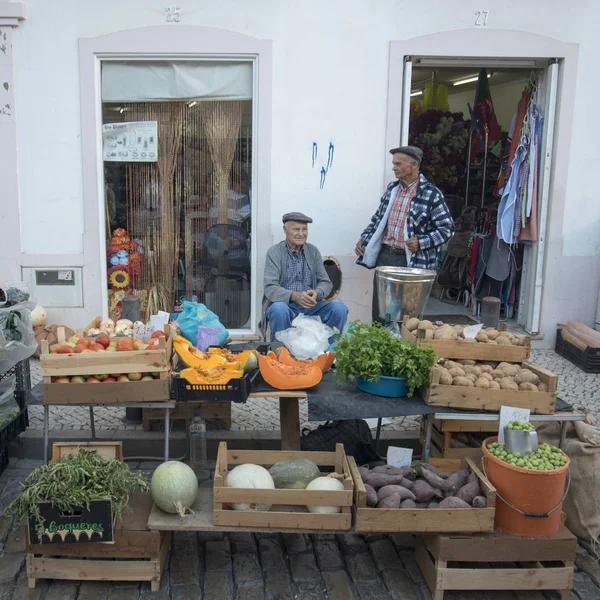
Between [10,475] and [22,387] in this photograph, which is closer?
[10,475]

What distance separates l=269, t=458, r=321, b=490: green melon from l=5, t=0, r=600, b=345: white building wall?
353 centimetres

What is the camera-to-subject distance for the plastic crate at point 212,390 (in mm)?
3725

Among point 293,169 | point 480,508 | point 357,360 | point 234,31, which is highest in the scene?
point 234,31

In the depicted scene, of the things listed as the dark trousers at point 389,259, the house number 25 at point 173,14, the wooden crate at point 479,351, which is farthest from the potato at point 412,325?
the house number 25 at point 173,14

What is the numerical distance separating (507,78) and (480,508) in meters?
8.54

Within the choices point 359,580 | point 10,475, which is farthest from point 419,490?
Result: point 10,475

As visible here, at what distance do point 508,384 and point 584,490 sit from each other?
69 cm

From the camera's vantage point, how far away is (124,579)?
3232 millimetres

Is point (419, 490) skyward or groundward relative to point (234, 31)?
groundward

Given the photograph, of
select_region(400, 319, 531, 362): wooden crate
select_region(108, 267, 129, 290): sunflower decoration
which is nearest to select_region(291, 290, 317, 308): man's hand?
select_region(400, 319, 531, 362): wooden crate

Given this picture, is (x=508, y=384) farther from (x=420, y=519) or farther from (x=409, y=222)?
(x=409, y=222)

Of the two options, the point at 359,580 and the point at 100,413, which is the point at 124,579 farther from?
the point at 100,413

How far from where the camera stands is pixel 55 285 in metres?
6.75

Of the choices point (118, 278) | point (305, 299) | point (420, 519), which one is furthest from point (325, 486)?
point (118, 278)
